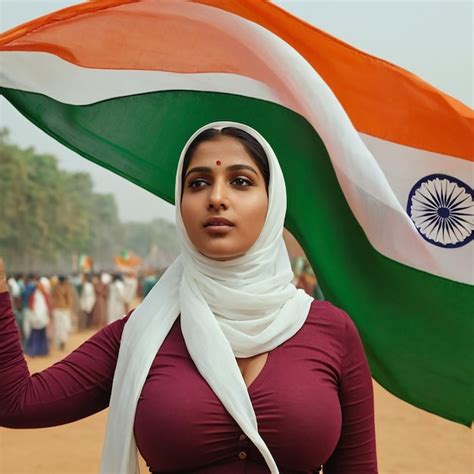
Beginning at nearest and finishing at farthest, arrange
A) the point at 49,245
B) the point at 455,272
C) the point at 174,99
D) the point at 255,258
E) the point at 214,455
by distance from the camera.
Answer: the point at 214,455, the point at 255,258, the point at 455,272, the point at 174,99, the point at 49,245

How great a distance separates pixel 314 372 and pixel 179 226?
1.98 ft

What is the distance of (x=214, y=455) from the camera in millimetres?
1946

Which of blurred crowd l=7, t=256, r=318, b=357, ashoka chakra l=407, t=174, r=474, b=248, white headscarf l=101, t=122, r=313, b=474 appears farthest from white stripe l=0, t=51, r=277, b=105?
blurred crowd l=7, t=256, r=318, b=357

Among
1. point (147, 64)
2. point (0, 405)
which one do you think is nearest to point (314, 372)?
point (0, 405)

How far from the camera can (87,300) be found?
66.0 ft

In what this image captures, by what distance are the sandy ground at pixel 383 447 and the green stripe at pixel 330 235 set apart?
420cm

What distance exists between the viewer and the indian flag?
290 centimetres

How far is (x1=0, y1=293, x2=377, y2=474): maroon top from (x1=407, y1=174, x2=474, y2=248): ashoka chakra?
2.93 feet

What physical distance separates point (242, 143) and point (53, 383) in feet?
2.99

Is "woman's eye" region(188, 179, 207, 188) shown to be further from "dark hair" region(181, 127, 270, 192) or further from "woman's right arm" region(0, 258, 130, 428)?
"woman's right arm" region(0, 258, 130, 428)

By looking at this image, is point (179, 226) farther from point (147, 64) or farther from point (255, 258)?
point (147, 64)

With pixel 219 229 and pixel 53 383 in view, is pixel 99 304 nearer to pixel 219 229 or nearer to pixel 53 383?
pixel 53 383

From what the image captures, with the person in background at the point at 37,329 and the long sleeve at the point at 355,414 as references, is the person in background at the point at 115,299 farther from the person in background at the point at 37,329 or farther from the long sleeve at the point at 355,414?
the long sleeve at the point at 355,414

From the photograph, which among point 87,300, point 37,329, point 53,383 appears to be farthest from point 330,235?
point 87,300
